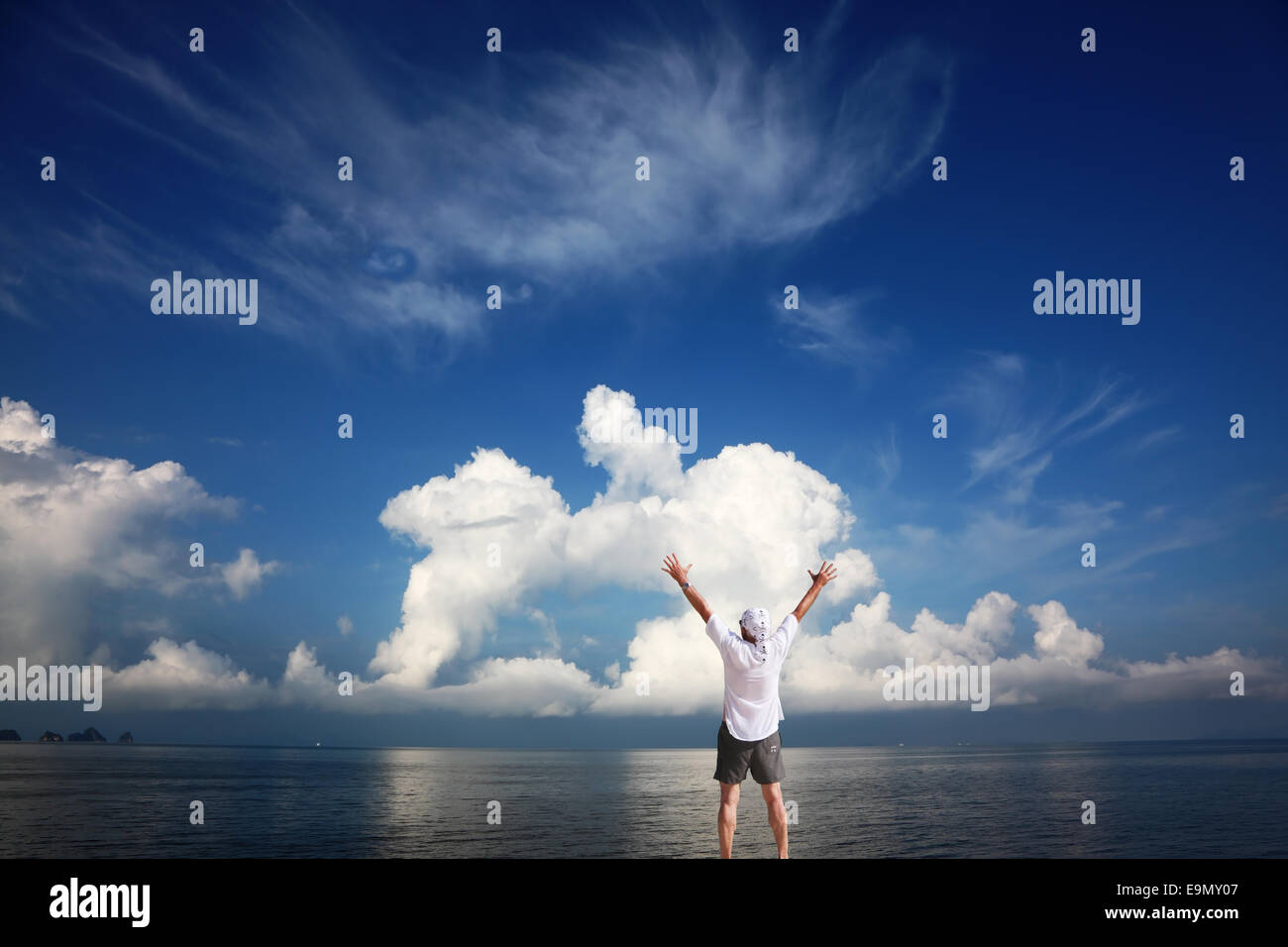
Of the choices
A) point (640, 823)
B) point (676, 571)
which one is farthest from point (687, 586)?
point (640, 823)

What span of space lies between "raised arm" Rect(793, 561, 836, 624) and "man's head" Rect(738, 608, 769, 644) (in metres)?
0.36

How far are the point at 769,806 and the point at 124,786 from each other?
62.8 meters

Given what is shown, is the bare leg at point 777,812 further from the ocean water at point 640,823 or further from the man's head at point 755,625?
the ocean water at point 640,823

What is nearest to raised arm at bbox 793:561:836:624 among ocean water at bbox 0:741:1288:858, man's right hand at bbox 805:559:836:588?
man's right hand at bbox 805:559:836:588

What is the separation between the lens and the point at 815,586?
742cm

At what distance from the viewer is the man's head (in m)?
7.00

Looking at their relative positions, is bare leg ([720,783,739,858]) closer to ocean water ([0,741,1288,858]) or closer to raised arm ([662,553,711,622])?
raised arm ([662,553,711,622])

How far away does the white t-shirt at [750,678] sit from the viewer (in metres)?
6.95

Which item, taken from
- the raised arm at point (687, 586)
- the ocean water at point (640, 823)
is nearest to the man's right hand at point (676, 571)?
the raised arm at point (687, 586)

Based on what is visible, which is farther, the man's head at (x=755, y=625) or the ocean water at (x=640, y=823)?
the ocean water at (x=640, y=823)

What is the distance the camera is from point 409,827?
2477 centimetres

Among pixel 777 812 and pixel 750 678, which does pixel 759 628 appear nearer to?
pixel 750 678
